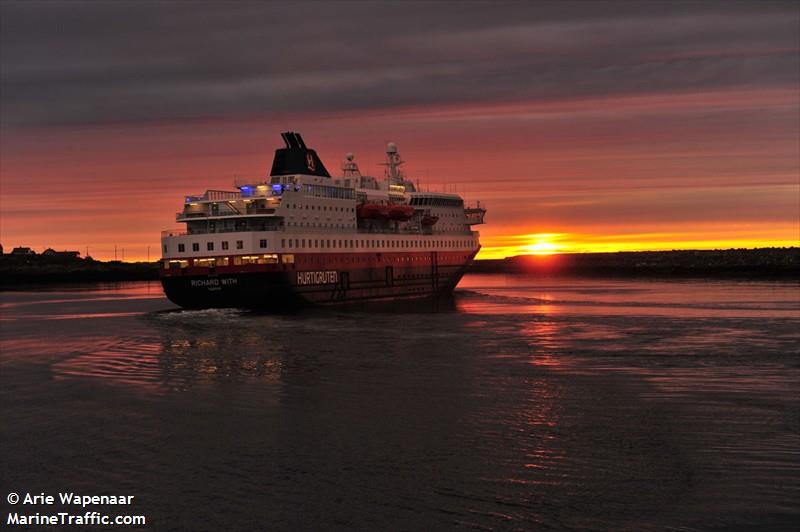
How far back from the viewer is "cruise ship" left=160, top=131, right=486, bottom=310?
188 ft

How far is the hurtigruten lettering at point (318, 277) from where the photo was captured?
197ft

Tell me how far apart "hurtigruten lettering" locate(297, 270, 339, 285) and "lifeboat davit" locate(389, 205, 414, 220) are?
11.4 metres

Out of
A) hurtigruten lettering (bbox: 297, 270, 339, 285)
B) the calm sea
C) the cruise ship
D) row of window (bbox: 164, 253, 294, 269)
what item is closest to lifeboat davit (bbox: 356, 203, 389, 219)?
the cruise ship

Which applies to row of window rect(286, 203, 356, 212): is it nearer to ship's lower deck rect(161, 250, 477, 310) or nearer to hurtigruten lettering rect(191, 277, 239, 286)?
ship's lower deck rect(161, 250, 477, 310)

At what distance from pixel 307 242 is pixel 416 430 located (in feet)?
138

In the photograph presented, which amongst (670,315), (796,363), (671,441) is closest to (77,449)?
(671,441)

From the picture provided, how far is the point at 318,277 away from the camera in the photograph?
2457 inches

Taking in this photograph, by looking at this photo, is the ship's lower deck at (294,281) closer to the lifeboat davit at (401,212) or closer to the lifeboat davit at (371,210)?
the lifeboat davit at (401,212)

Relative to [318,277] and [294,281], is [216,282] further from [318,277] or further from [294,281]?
[318,277]

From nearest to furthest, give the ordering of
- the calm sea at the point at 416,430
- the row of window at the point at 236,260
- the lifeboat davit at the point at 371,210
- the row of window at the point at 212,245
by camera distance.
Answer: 1. the calm sea at the point at 416,430
2. the row of window at the point at 236,260
3. the row of window at the point at 212,245
4. the lifeboat davit at the point at 371,210

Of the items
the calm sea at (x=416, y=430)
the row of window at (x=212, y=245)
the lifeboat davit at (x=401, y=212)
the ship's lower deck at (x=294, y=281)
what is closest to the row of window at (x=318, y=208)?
the ship's lower deck at (x=294, y=281)

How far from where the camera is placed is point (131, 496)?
1548 cm

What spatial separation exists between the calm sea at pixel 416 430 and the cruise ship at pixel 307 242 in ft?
51.0

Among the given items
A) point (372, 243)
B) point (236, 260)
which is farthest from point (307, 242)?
point (372, 243)
